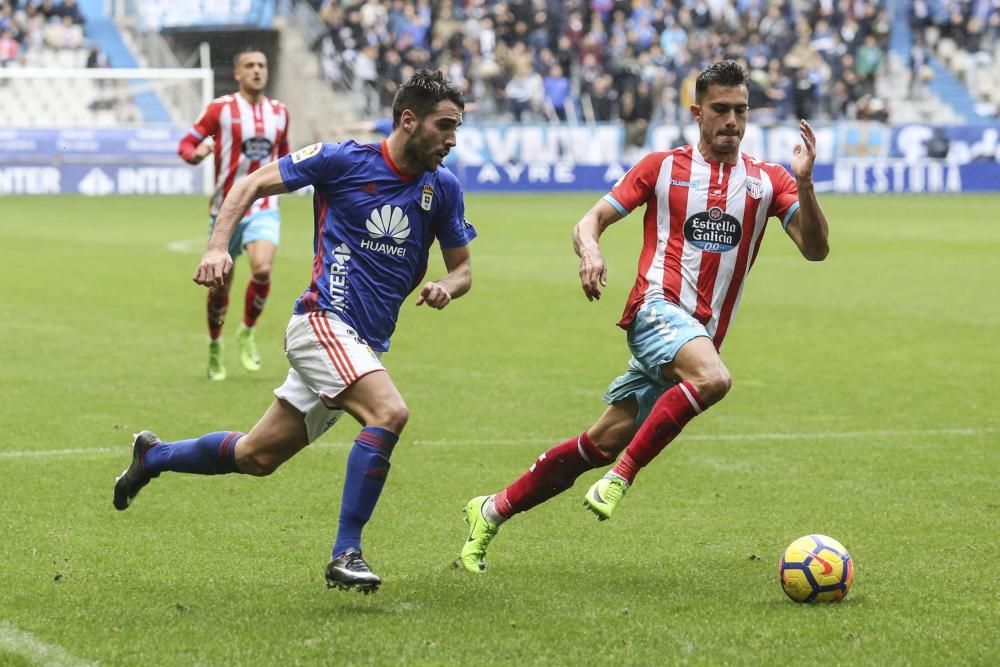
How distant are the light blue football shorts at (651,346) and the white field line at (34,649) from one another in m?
2.48

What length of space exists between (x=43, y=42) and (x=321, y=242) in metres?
36.6

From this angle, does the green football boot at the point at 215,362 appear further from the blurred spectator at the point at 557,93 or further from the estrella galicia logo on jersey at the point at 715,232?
the blurred spectator at the point at 557,93

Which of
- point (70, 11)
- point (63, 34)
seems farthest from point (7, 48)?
point (70, 11)

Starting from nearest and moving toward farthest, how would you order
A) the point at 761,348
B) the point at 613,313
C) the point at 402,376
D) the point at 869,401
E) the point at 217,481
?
the point at 217,481, the point at 869,401, the point at 402,376, the point at 761,348, the point at 613,313

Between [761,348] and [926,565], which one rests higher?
[926,565]

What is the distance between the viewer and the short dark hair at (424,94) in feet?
19.0

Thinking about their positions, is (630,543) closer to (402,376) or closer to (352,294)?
(352,294)

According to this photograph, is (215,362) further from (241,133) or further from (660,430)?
(660,430)

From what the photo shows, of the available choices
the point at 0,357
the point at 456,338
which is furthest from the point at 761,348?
the point at 0,357

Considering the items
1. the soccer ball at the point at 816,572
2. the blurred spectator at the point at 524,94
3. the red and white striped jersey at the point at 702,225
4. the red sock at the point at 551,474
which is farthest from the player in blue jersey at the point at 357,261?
the blurred spectator at the point at 524,94

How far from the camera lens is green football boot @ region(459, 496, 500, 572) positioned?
6.05 metres

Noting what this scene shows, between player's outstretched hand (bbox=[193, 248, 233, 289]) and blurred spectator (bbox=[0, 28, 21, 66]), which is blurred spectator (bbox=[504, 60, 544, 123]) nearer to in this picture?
blurred spectator (bbox=[0, 28, 21, 66])

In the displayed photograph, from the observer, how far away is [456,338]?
1401 cm

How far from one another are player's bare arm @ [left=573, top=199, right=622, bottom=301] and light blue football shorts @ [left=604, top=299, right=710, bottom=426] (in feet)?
0.82
